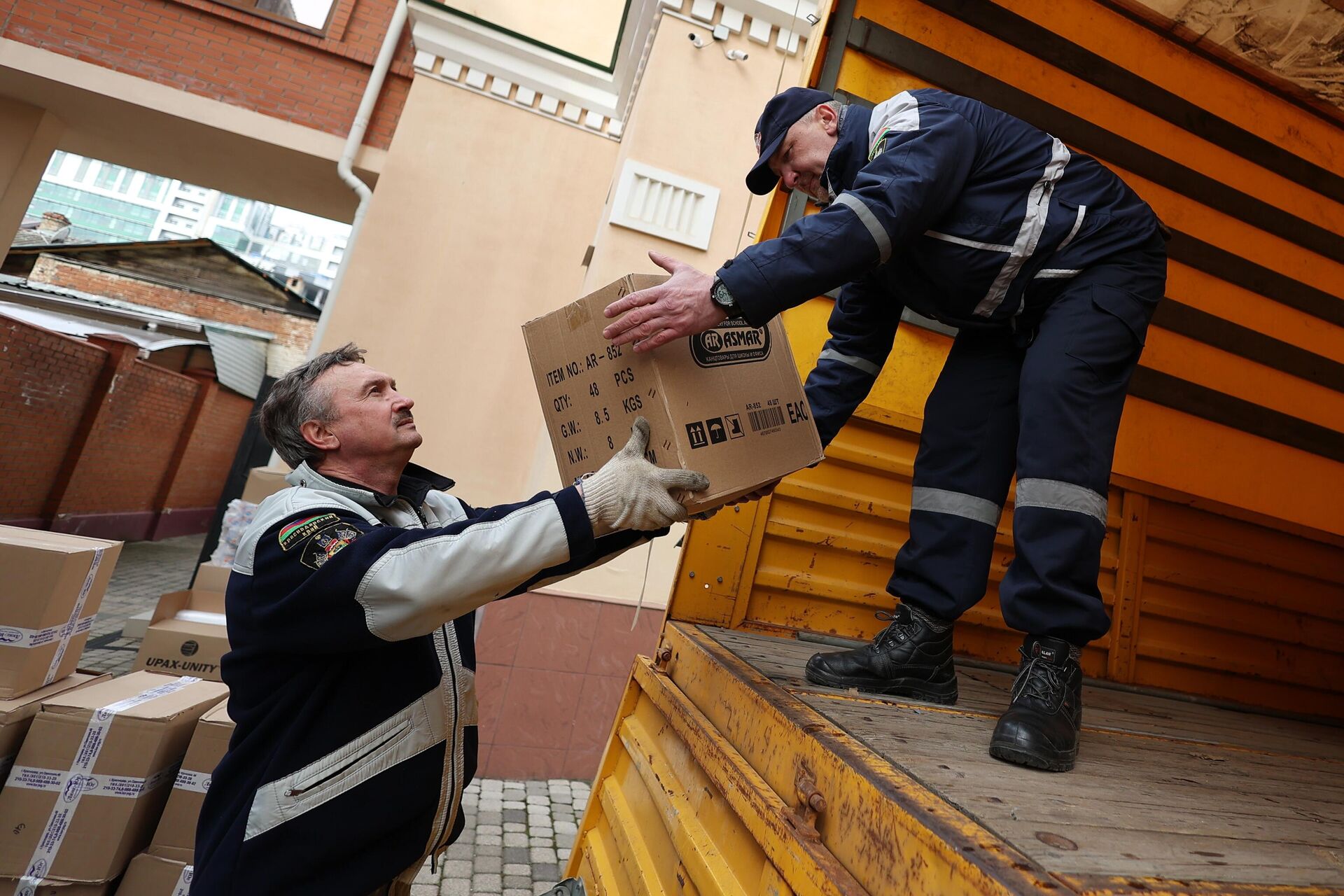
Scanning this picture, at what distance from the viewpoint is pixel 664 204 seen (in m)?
4.69

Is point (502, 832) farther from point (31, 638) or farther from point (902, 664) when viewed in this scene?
point (902, 664)

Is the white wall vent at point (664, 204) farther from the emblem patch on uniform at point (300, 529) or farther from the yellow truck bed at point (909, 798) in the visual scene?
the emblem patch on uniform at point (300, 529)

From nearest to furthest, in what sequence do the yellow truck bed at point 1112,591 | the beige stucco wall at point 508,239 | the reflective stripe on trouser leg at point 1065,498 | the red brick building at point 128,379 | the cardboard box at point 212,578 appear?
1. the yellow truck bed at point 1112,591
2. the reflective stripe on trouser leg at point 1065,498
3. the cardboard box at point 212,578
4. the beige stucco wall at point 508,239
5. the red brick building at point 128,379

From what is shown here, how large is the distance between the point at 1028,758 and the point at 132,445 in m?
11.3

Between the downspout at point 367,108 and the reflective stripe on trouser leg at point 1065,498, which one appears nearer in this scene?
the reflective stripe on trouser leg at point 1065,498

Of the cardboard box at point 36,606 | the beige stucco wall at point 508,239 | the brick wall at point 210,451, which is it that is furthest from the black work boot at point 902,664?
the brick wall at point 210,451

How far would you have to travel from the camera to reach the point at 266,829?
1.40m

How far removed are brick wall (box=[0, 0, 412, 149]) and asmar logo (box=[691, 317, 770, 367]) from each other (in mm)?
6585

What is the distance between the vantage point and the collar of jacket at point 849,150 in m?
1.67

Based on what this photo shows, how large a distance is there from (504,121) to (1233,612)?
5.86m

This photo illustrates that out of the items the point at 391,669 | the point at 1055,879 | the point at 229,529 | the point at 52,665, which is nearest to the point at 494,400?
the point at 229,529

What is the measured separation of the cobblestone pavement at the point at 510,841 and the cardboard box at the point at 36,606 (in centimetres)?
165

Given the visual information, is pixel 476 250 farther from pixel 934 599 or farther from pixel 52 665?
pixel 934 599

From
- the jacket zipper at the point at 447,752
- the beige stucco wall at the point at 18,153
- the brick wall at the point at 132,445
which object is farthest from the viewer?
the brick wall at the point at 132,445
